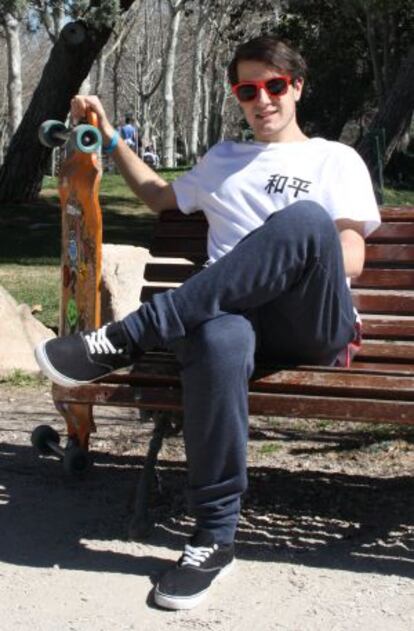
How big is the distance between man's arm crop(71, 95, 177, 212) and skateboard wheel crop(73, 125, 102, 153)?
0.14 metres

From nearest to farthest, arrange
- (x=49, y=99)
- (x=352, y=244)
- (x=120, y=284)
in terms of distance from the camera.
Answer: (x=352, y=244)
(x=120, y=284)
(x=49, y=99)

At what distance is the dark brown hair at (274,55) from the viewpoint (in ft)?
11.1

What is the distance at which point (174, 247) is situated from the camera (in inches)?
161

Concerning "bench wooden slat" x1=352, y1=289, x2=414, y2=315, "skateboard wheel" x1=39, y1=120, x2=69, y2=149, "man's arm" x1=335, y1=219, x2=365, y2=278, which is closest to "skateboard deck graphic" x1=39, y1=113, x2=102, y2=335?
"skateboard wheel" x1=39, y1=120, x2=69, y2=149

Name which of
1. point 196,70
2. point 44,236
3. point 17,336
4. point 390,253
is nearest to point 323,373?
point 390,253

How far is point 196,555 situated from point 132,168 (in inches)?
54.8

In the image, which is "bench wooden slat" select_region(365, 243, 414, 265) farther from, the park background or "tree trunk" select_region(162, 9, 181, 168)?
"tree trunk" select_region(162, 9, 181, 168)

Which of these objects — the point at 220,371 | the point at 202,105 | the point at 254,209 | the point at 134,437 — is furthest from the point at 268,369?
the point at 202,105

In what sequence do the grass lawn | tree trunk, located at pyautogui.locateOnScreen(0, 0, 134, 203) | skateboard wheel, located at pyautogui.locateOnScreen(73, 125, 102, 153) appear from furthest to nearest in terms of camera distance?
1. tree trunk, located at pyautogui.locateOnScreen(0, 0, 134, 203)
2. the grass lawn
3. skateboard wheel, located at pyautogui.locateOnScreen(73, 125, 102, 153)

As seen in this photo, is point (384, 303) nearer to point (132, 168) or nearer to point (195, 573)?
point (132, 168)

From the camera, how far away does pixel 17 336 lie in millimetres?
5941

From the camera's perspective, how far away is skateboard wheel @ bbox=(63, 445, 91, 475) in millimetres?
3855

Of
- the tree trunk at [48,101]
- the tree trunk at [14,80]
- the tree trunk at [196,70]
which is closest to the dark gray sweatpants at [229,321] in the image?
the tree trunk at [48,101]

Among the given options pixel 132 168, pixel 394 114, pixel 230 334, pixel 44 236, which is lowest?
pixel 44 236
